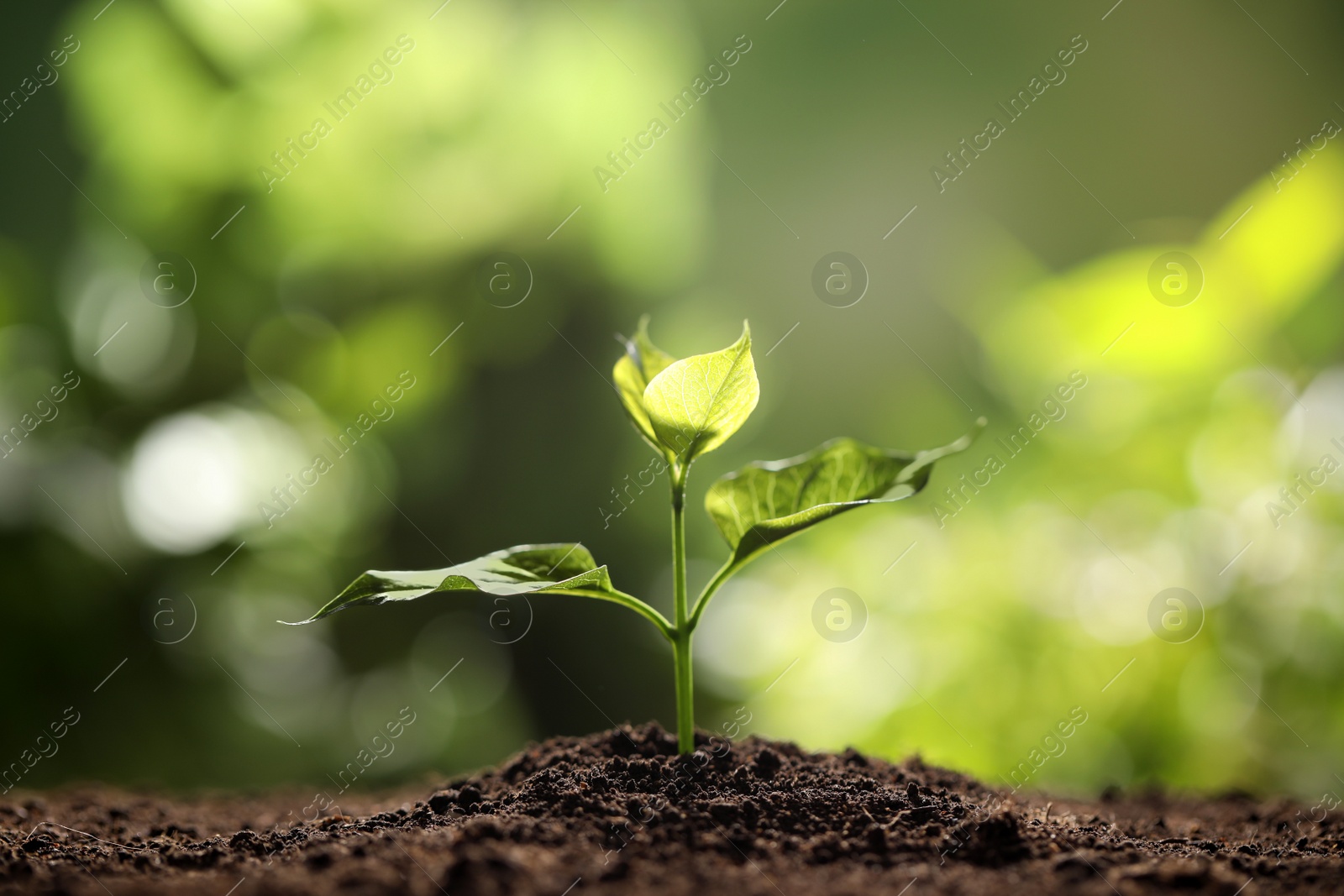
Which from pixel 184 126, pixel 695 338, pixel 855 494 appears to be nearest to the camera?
pixel 855 494

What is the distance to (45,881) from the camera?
605mm

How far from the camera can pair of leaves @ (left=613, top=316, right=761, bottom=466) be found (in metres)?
0.69

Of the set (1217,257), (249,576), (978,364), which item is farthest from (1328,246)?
(249,576)

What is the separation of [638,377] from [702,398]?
0.12 metres

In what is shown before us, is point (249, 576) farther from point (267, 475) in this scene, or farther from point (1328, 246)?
point (1328, 246)

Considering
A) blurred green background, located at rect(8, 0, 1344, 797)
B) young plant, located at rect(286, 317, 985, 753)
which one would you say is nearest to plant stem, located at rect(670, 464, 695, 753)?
young plant, located at rect(286, 317, 985, 753)

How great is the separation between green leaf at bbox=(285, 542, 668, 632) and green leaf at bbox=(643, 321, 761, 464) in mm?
136

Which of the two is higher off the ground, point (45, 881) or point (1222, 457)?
point (1222, 457)

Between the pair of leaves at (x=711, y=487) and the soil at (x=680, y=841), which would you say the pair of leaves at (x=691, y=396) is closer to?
the pair of leaves at (x=711, y=487)

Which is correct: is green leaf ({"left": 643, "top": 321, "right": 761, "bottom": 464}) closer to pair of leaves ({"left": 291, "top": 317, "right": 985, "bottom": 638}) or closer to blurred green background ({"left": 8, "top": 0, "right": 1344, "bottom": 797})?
pair of leaves ({"left": 291, "top": 317, "right": 985, "bottom": 638})

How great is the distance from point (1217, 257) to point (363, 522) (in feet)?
6.73

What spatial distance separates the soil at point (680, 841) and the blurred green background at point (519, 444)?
2.37 ft

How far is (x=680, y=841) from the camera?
0.66m

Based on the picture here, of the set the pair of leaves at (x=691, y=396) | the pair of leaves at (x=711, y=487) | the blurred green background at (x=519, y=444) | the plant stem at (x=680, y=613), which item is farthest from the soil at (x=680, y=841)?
the blurred green background at (x=519, y=444)
